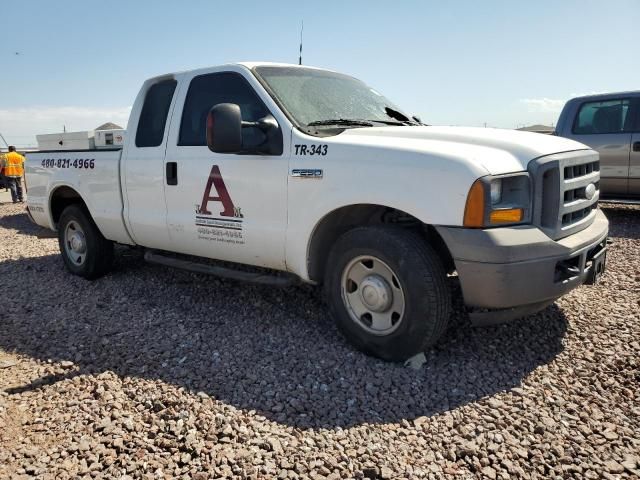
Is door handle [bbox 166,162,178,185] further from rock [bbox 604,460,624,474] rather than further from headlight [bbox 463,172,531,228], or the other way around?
rock [bbox 604,460,624,474]

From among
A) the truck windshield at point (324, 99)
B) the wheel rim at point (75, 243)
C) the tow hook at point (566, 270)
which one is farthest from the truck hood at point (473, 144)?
the wheel rim at point (75, 243)

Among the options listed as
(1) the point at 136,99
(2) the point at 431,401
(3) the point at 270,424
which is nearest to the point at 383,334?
(2) the point at 431,401

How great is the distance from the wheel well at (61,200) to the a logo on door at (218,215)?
223 centimetres

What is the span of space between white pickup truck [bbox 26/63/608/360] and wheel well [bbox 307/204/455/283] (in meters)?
0.01

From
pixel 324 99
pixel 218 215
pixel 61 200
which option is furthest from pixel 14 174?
pixel 324 99

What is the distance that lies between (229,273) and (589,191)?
2.78m

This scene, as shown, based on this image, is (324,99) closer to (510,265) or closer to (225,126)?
(225,126)

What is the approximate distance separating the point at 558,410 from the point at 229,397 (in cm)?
188

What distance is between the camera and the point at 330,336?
12.8 feet

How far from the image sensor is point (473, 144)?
330 centimetres

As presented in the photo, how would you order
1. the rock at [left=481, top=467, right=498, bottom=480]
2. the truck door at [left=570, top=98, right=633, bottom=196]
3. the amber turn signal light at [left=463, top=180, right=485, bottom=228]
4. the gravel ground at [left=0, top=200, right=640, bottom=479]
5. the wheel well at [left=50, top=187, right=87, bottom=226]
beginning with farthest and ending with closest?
1. the truck door at [left=570, top=98, right=633, bottom=196]
2. the wheel well at [left=50, top=187, right=87, bottom=226]
3. the amber turn signal light at [left=463, top=180, right=485, bottom=228]
4. the gravel ground at [left=0, top=200, right=640, bottom=479]
5. the rock at [left=481, top=467, right=498, bottom=480]

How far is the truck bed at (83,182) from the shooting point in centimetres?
513

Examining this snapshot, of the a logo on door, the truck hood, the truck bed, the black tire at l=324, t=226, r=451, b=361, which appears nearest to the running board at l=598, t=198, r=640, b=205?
the truck hood

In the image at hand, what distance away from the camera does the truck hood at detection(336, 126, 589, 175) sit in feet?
9.93
